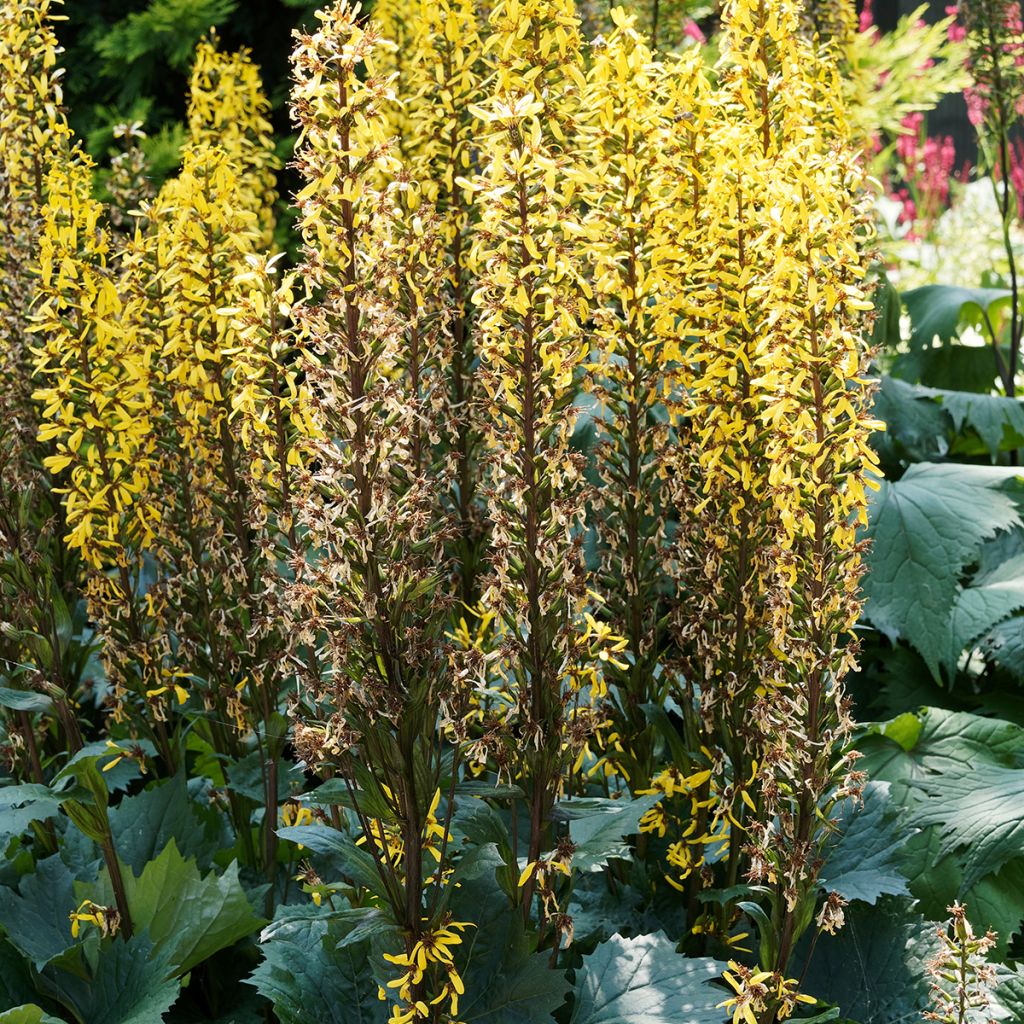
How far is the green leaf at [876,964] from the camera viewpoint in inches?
106

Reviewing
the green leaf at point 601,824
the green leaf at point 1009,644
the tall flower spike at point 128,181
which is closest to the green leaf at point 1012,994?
the green leaf at point 601,824

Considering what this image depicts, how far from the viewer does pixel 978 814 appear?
311 cm

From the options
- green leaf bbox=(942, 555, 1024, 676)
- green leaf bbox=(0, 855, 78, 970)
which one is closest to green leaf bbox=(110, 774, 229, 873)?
green leaf bbox=(0, 855, 78, 970)

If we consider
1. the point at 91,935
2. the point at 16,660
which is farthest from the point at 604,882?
the point at 16,660

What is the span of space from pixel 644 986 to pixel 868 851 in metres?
0.72

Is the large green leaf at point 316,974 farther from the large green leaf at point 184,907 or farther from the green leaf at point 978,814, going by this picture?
the green leaf at point 978,814

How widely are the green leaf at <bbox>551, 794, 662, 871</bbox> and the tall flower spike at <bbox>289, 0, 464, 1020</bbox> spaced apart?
34cm

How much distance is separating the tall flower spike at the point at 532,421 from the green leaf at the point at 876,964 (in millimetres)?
887

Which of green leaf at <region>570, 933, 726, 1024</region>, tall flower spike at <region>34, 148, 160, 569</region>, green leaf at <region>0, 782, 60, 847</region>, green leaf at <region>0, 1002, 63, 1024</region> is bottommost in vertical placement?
green leaf at <region>570, 933, 726, 1024</region>

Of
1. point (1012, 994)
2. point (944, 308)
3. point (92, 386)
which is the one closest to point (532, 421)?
point (92, 386)

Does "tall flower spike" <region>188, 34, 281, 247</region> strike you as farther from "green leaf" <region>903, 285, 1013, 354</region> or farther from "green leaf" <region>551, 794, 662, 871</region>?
"green leaf" <region>903, 285, 1013, 354</region>

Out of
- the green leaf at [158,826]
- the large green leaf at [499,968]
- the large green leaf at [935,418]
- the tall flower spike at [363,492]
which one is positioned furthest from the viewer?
the large green leaf at [935,418]

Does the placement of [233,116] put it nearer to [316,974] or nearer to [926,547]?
[926,547]

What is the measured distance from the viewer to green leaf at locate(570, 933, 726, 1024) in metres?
2.33
